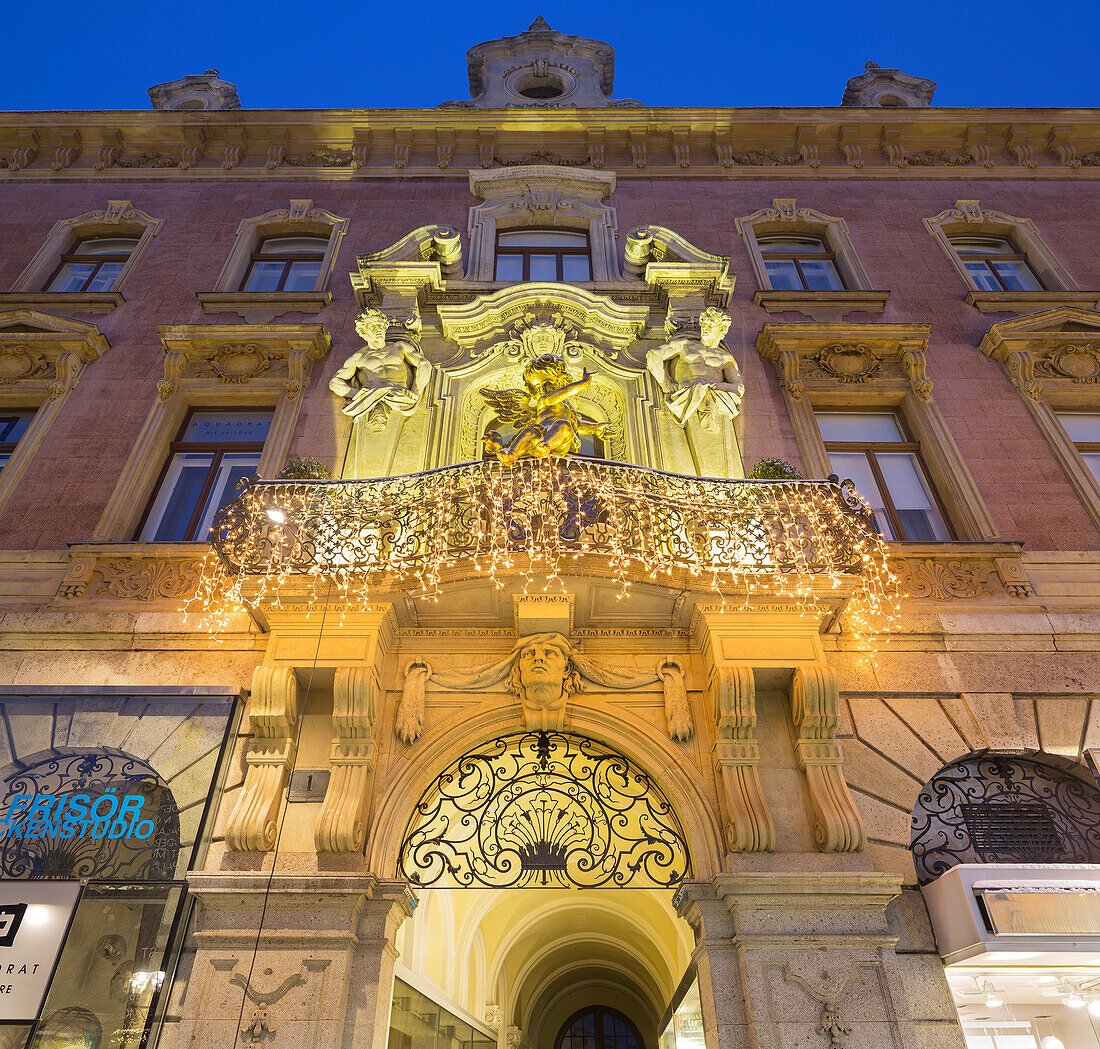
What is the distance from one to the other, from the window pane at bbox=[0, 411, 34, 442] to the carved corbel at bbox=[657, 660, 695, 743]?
30.1ft

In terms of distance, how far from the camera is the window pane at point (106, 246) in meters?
13.7

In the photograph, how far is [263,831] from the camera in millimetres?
6773

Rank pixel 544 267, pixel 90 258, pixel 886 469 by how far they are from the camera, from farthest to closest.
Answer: pixel 90 258 → pixel 544 267 → pixel 886 469

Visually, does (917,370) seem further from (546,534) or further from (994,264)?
(546,534)

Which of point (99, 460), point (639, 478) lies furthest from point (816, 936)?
point (99, 460)

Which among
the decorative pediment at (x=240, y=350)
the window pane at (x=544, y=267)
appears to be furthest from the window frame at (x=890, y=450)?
the decorative pediment at (x=240, y=350)

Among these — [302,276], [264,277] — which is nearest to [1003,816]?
[302,276]

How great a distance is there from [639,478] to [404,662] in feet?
9.79

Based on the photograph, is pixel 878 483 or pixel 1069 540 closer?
pixel 1069 540

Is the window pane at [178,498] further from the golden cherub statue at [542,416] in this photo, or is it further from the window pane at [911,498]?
Answer: the window pane at [911,498]

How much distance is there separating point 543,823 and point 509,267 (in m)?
9.32

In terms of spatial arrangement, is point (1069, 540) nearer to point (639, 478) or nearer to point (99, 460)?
point (639, 478)

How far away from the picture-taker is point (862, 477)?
Result: 34.1ft

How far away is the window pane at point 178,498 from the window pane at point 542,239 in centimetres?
647
